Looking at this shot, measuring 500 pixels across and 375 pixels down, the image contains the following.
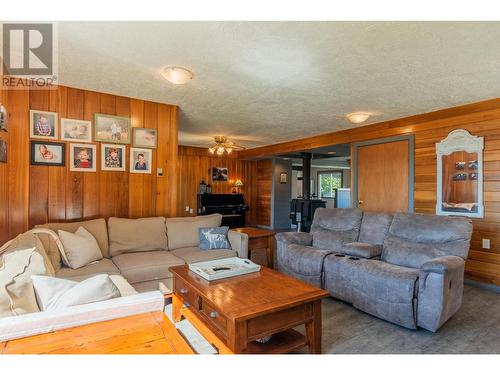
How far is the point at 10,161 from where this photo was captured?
2.93 meters

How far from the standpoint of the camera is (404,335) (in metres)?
2.32

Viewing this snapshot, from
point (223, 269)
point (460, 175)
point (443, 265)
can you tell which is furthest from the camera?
point (460, 175)

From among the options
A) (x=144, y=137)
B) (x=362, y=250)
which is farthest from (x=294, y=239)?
(x=144, y=137)

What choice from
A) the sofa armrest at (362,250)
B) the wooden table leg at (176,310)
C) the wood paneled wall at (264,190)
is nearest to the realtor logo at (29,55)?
the wooden table leg at (176,310)

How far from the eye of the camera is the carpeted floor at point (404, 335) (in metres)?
2.10

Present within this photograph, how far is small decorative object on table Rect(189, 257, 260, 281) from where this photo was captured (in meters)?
2.20

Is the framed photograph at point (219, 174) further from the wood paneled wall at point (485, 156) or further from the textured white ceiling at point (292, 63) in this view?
the wood paneled wall at point (485, 156)

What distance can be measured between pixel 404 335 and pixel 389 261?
2.59 ft

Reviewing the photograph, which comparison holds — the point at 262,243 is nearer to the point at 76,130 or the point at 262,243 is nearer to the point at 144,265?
the point at 144,265

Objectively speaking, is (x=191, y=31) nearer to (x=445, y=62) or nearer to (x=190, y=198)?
(x=445, y=62)

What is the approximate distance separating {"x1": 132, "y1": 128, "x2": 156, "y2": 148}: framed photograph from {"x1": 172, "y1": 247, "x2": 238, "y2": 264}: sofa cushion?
1.48 m

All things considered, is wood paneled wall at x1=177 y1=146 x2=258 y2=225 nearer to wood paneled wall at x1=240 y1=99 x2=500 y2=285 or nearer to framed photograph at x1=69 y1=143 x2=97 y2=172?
framed photograph at x1=69 y1=143 x2=97 y2=172

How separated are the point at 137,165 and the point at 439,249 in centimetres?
357

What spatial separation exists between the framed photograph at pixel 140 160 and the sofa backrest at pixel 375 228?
2.87m
